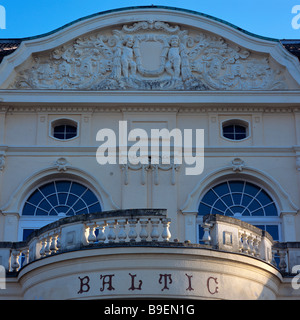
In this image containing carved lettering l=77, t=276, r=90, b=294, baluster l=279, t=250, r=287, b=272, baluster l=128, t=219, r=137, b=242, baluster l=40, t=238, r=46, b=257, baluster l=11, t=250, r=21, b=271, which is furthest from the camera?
baluster l=11, t=250, r=21, b=271

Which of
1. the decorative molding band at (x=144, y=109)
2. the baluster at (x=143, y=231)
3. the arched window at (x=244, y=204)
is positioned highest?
the decorative molding band at (x=144, y=109)

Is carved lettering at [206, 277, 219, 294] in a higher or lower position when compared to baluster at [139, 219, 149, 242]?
lower

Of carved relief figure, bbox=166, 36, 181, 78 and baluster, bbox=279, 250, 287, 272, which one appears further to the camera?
carved relief figure, bbox=166, 36, 181, 78

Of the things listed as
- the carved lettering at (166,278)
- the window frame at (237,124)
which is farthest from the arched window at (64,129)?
the carved lettering at (166,278)

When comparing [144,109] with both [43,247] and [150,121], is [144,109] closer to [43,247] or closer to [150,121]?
[150,121]

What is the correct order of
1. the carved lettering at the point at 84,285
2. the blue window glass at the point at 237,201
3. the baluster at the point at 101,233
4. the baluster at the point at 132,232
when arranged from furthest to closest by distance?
the blue window glass at the point at 237,201, the baluster at the point at 101,233, the baluster at the point at 132,232, the carved lettering at the point at 84,285

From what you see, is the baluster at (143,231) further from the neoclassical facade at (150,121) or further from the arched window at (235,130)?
the arched window at (235,130)

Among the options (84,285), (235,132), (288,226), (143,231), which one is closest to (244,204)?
(288,226)

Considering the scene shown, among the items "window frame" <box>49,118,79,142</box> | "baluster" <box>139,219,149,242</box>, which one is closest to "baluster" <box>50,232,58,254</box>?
"baluster" <box>139,219,149,242</box>

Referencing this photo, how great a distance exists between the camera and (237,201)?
73.6 feet

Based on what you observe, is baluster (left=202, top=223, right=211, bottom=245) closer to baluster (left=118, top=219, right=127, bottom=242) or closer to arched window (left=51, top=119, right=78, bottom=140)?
baluster (left=118, top=219, right=127, bottom=242)

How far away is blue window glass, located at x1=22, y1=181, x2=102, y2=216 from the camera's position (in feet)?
73.3

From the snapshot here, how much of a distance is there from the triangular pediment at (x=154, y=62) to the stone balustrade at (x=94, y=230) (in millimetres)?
6627

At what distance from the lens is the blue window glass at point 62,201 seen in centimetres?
2234
